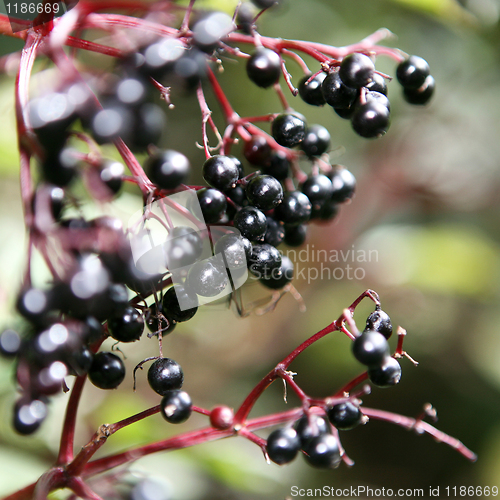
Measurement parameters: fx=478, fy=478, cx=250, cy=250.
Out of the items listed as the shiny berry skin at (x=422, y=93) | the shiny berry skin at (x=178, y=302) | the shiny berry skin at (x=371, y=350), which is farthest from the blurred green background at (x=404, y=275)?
the shiny berry skin at (x=371, y=350)

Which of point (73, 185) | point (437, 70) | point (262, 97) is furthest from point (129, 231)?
point (437, 70)

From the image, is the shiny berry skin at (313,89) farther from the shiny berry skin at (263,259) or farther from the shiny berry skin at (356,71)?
the shiny berry skin at (263,259)

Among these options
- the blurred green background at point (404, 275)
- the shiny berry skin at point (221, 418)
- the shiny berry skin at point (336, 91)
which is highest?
the shiny berry skin at point (336, 91)

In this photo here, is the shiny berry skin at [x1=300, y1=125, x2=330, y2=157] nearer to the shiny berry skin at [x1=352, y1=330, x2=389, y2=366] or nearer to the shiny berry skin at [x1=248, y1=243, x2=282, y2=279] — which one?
the shiny berry skin at [x1=248, y1=243, x2=282, y2=279]

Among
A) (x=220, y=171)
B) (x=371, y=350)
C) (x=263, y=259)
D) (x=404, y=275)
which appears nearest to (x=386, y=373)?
(x=371, y=350)

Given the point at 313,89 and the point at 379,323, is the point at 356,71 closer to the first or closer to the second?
the point at 313,89

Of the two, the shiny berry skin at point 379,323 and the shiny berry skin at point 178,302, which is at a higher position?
the shiny berry skin at point 379,323

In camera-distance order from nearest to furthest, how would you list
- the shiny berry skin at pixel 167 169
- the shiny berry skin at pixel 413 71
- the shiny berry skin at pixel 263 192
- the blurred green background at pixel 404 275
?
the shiny berry skin at pixel 167 169 < the shiny berry skin at pixel 263 192 < the shiny berry skin at pixel 413 71 < the blurred green background at pixel 404 275
